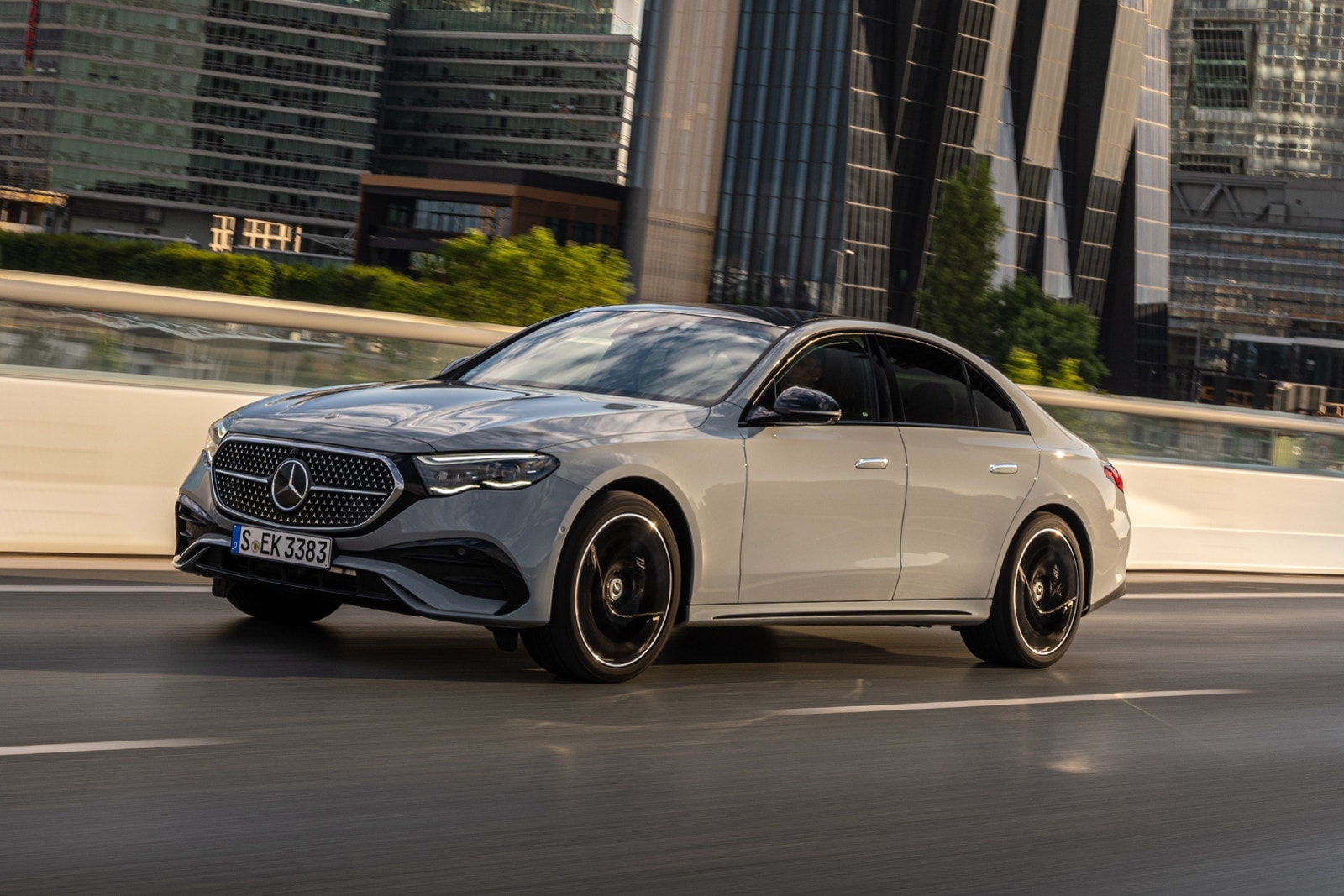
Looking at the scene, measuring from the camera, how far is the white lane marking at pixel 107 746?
5.11 meters

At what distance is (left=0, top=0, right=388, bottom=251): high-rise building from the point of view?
160 meters

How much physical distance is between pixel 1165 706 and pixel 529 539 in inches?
138

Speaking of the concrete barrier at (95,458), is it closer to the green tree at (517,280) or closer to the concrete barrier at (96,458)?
the concrete barrier at (96,458)

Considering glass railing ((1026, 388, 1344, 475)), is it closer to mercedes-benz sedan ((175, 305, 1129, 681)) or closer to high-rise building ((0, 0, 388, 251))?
mercedes-benz sedan ((175, 305, 1129, 681))

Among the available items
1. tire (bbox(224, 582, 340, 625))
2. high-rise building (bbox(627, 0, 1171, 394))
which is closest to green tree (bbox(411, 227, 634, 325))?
tire (bbox(224, 582, 340, 625))

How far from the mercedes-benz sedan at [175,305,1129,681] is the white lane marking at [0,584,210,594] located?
43.0 inches

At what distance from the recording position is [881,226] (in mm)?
98062

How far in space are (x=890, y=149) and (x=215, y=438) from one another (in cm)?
9265

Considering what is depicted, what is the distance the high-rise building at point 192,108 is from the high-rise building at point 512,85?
163 inches

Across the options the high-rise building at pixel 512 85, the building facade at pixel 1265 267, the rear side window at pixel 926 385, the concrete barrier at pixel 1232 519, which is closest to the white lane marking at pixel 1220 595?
the concrete barrier at pixel 1232 519

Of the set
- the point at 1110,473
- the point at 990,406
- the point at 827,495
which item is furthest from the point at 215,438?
the point at 1110,473

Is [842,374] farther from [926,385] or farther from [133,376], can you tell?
[133,376]

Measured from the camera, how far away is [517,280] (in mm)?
47375

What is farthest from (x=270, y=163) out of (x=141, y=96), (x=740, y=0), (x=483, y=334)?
(x=483, y=334)
